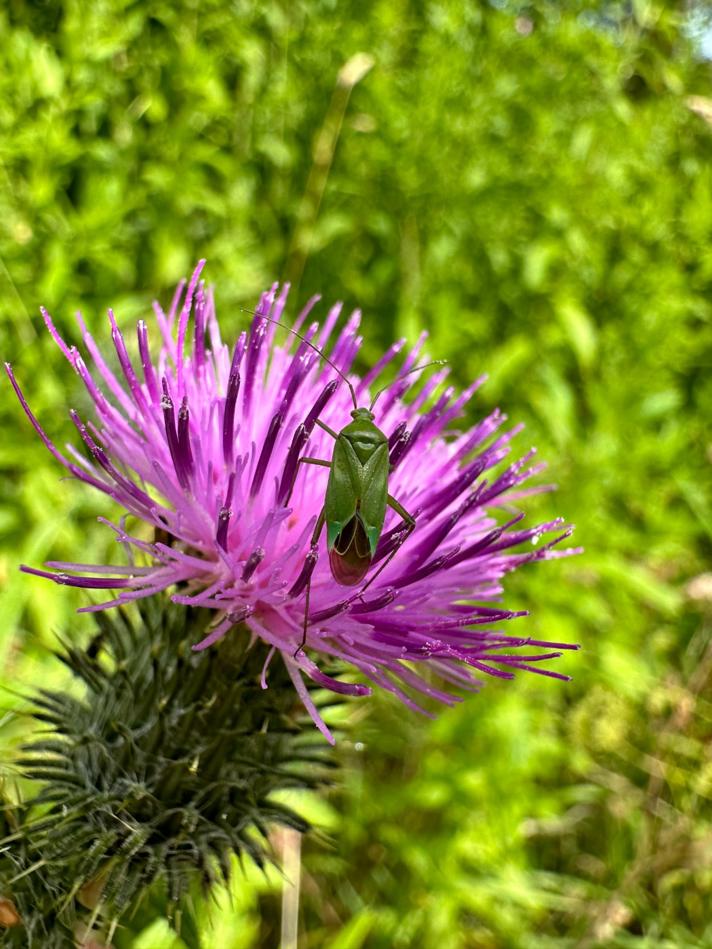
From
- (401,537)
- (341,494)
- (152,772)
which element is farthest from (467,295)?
(152,772)

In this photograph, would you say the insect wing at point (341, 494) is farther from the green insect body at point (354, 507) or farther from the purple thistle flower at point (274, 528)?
the purple thistle flower at point (274, 528)

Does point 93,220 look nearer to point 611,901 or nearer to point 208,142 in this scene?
point 208,142

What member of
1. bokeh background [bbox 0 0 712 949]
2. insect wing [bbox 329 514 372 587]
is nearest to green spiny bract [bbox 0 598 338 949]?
bokeh background [bbox 0 0 712 949]

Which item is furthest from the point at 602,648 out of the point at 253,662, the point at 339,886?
the point at 253,662

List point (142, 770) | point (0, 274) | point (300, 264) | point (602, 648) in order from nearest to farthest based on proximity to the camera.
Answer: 1. point (142, 770)
2. point (0, 274)
3. point (602, 648)
4. point (300, 264)

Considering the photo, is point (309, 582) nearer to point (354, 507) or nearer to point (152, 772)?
point (354, 507)

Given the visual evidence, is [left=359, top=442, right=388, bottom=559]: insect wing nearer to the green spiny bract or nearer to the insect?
the insect
